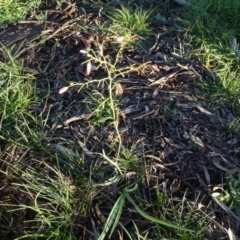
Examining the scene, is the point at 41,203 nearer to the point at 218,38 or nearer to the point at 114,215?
the point at 114,215

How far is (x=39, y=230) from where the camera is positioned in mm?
2295

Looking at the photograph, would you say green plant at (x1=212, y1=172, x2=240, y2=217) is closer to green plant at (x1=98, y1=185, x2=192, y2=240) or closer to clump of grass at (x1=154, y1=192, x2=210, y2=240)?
clump of grass at (x1=154, y1=192, x2=210, y2=240)

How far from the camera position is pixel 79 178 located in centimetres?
243

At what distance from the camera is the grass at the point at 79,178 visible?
2.28 metres

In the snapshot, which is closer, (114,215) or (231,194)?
(114,215)

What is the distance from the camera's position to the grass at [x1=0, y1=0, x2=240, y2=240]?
7.49ft

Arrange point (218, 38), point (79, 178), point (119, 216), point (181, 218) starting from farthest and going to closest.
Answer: point (218, 38) < point (79, 178) < point (181, 218) < point (119, 216)

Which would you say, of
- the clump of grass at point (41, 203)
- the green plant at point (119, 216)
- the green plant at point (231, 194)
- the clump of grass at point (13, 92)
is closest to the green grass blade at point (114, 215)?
the green plant at point (119, 216)

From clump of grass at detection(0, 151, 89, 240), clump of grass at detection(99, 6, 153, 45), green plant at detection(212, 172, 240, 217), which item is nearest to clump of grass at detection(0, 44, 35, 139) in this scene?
clump of grass at detection(0, 151, 89, 240)

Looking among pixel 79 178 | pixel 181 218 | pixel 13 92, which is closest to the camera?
pixel 181 218

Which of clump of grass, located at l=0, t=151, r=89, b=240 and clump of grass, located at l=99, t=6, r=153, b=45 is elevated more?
clump of grass, located at l=99, t=6, r=153, b=45

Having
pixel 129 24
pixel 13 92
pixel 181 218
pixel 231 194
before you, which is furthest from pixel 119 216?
pixel 129 24

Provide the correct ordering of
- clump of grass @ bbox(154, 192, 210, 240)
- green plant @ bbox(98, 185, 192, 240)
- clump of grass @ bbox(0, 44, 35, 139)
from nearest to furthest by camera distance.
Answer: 1. green plant @ bbox(98, 185, 192, 240)
2. clump of grass @ bbox(154, 192, 210, 240)
3. clump of grass @ bbox(0, 44, 35, 139)

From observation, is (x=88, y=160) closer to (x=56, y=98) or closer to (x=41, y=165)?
(x=41, y=165)
